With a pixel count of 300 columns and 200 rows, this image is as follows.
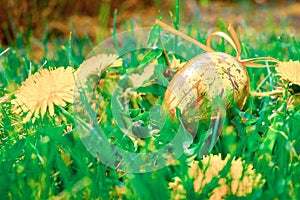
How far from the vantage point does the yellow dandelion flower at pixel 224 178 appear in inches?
48.4

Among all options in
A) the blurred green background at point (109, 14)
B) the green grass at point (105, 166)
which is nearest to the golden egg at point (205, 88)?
the green grass at point (105, 166)

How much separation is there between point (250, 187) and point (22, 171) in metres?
0.48

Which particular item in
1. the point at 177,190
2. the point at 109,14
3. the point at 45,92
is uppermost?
the point at 45,92

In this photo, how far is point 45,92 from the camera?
1402 millimetres

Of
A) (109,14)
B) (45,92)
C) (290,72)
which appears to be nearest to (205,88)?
(290,72)

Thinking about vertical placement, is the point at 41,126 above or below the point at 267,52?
above

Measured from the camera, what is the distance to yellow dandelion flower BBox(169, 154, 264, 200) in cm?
123

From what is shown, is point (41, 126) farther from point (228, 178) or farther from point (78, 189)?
point (228, 178)

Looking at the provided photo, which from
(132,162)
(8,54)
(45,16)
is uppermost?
(132,162)

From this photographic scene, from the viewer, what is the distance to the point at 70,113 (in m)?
1.52

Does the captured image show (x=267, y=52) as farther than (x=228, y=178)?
Yes

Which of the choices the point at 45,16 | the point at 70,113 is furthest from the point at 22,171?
the point at 45,16

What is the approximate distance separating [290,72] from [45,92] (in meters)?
0.62

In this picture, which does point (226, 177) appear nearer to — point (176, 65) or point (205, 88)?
point (205, 88)
